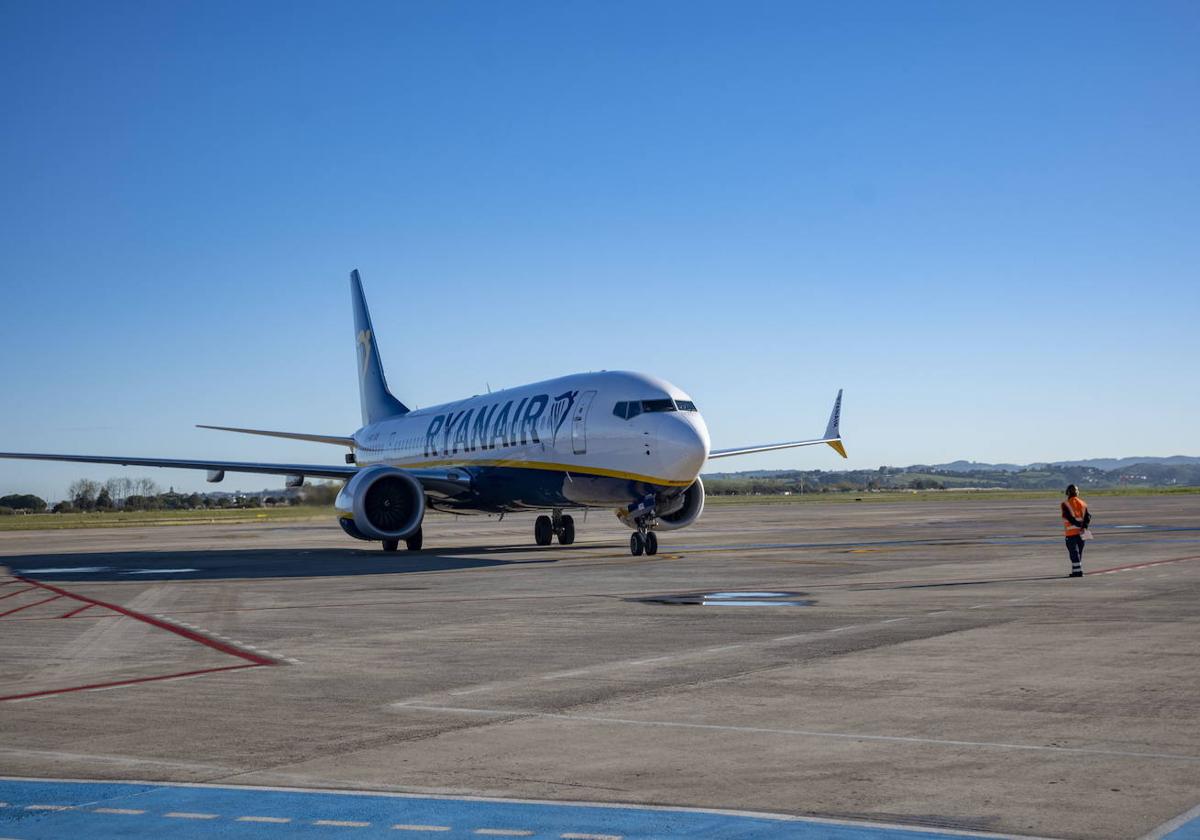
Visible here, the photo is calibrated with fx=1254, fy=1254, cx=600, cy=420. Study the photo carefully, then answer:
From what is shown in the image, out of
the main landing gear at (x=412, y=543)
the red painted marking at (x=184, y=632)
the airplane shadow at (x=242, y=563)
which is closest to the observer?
the red painted marking at (x=184, y=632)

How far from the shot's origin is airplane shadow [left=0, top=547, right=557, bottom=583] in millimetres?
25000

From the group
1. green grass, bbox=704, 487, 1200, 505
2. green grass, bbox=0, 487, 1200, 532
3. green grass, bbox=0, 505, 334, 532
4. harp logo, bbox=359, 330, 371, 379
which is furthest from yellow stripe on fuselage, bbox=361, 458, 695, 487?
green grass, bbox=704, 487, 1200, 505

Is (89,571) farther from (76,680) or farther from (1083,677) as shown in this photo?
(1083,677)

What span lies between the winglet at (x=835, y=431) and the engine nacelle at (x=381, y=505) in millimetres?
14880

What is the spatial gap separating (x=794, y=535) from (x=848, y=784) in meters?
30.2

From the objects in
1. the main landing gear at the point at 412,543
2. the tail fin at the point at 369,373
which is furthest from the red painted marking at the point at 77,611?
the tail fin at the point at 369,373

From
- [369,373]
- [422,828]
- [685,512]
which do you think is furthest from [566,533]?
[422,828]

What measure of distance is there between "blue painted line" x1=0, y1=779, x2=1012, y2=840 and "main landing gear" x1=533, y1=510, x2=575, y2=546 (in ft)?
92.9

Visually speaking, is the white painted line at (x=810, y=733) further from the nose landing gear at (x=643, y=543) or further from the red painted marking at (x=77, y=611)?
the nose landing gear at (x=643, y=543)

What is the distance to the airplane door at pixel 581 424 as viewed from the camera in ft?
94.2

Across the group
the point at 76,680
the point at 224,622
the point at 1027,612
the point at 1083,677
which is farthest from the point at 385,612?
the point at 1083,677

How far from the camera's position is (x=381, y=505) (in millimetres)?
31344

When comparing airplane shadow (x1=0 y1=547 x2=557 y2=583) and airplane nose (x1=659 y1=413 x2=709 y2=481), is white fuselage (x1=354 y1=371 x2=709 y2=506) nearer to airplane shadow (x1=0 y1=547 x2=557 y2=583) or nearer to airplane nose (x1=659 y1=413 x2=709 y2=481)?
airplane nose (x1=659 y1=413 x2=709 y2=481)

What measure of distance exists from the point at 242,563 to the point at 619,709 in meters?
22.2
